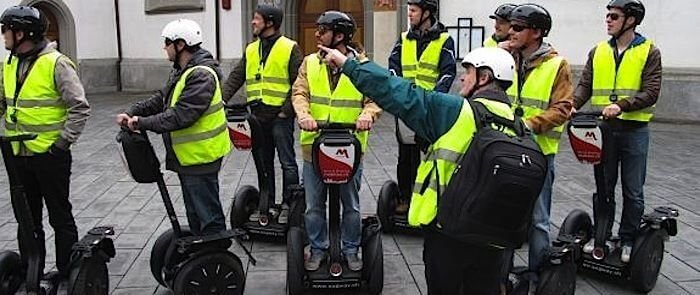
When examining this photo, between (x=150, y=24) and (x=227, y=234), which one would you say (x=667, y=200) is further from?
(x=150, y=24)

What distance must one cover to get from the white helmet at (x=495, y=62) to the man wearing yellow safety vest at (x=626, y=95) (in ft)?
5.81

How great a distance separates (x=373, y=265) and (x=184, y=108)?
1.58 meters

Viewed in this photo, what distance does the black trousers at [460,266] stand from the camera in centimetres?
308

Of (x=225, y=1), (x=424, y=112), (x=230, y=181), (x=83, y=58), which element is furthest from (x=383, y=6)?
(x=424, y=112)

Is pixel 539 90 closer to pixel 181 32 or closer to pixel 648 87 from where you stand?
pixel 648 87

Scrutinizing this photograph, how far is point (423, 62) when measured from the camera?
19.2 ft

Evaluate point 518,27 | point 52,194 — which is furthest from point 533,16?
point 52,194

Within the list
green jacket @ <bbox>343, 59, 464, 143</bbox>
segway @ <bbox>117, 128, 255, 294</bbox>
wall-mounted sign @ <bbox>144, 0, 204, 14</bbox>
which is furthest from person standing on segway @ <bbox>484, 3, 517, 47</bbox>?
wall-mounted sign @ <bbox>144, 0, 204, 14</bbox>

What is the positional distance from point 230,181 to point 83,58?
36.1 ft

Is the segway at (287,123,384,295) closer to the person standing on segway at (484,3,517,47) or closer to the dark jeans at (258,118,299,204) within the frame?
the dark jeans at (258,118,299,204)

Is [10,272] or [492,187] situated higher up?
[492,187]

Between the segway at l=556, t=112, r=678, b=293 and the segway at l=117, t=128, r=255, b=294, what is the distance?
2.15 meters

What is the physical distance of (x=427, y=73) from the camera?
19.2 feet

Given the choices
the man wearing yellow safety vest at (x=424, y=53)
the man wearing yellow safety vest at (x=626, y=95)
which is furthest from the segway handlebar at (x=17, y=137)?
the man wearing yellow safety vest at (x=626, y=95)
